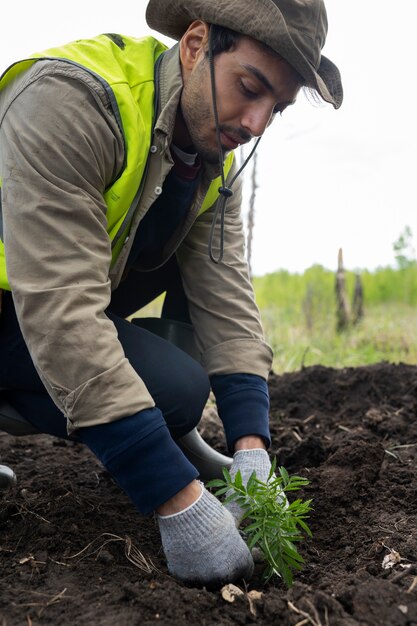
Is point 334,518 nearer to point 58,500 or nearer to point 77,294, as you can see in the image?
point 58,500

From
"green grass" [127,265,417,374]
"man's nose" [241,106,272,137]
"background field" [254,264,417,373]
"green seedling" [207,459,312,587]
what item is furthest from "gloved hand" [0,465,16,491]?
"green grass" [127,265,417,374]

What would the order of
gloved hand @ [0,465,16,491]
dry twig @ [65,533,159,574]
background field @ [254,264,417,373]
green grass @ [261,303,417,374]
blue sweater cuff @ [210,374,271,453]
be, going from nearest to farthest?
dry twig @ [65,533,159,574], blue sweater cuff @ [210,374,271,453], gloved hand @ [0,465,16,491], green grass @ [261,303,417,374], background field @ [254,264,417,373]

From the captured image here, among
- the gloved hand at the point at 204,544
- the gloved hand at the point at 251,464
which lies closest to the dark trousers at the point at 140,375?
the gloved hand at the point at 251,464

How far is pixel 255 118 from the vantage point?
6.79 ft

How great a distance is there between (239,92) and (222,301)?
87cm

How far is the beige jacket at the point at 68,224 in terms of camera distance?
181 cm

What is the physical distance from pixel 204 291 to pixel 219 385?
377 mm

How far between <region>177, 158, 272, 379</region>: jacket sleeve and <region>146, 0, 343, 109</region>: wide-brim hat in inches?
28.0

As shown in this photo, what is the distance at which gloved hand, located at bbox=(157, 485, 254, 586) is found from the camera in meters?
1.83

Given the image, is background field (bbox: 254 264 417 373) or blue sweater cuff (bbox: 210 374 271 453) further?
background field (bbox: 254 264 417 373)

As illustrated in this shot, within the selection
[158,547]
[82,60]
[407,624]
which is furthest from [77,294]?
[407,624]

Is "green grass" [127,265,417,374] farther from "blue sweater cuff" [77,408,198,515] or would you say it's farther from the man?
"blue sweater cuff" [77,408,198,515]

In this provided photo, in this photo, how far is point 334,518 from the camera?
2350mm

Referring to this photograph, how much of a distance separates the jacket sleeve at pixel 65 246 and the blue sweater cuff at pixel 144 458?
38 mm
